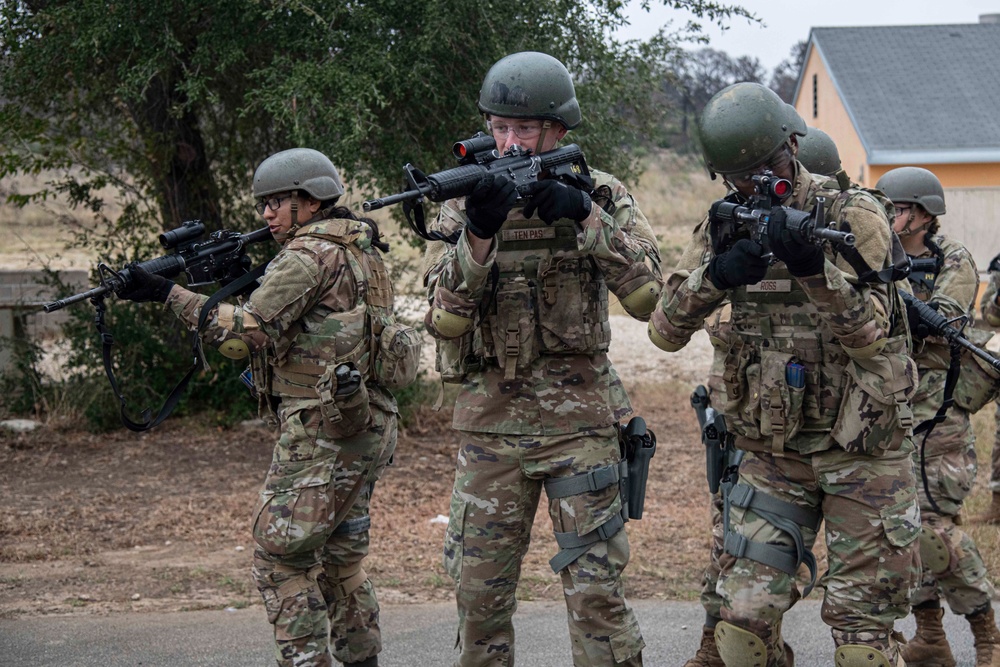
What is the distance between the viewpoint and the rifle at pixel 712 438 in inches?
187

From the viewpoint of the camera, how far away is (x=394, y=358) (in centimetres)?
475

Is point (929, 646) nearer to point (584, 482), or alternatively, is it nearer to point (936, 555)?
point (936, 555)

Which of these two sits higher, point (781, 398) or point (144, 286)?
point (144, 286)

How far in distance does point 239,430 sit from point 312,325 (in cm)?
562

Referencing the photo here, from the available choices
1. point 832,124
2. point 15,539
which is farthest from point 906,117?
point 15,539

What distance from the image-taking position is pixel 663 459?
974cm

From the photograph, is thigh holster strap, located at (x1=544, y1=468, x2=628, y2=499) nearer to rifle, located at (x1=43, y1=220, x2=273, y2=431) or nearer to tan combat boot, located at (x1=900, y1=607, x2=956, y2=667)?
rifle, located at (x1=43, y1=220, x2=273, y2=431)

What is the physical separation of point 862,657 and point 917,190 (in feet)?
8.62

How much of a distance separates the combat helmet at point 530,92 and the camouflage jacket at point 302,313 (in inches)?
37.3

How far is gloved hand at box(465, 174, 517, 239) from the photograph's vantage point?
12.0 ft

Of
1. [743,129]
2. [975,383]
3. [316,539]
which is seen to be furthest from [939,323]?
[316,539]

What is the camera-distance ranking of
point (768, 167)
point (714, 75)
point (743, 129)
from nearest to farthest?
point (743, 129) < point (768, 167) < point (714, 75)

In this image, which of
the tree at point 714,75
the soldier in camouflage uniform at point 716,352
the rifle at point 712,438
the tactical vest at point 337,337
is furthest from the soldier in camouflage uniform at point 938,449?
the tree at point 714,75

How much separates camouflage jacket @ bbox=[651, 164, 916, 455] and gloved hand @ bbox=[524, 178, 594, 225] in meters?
0.48
